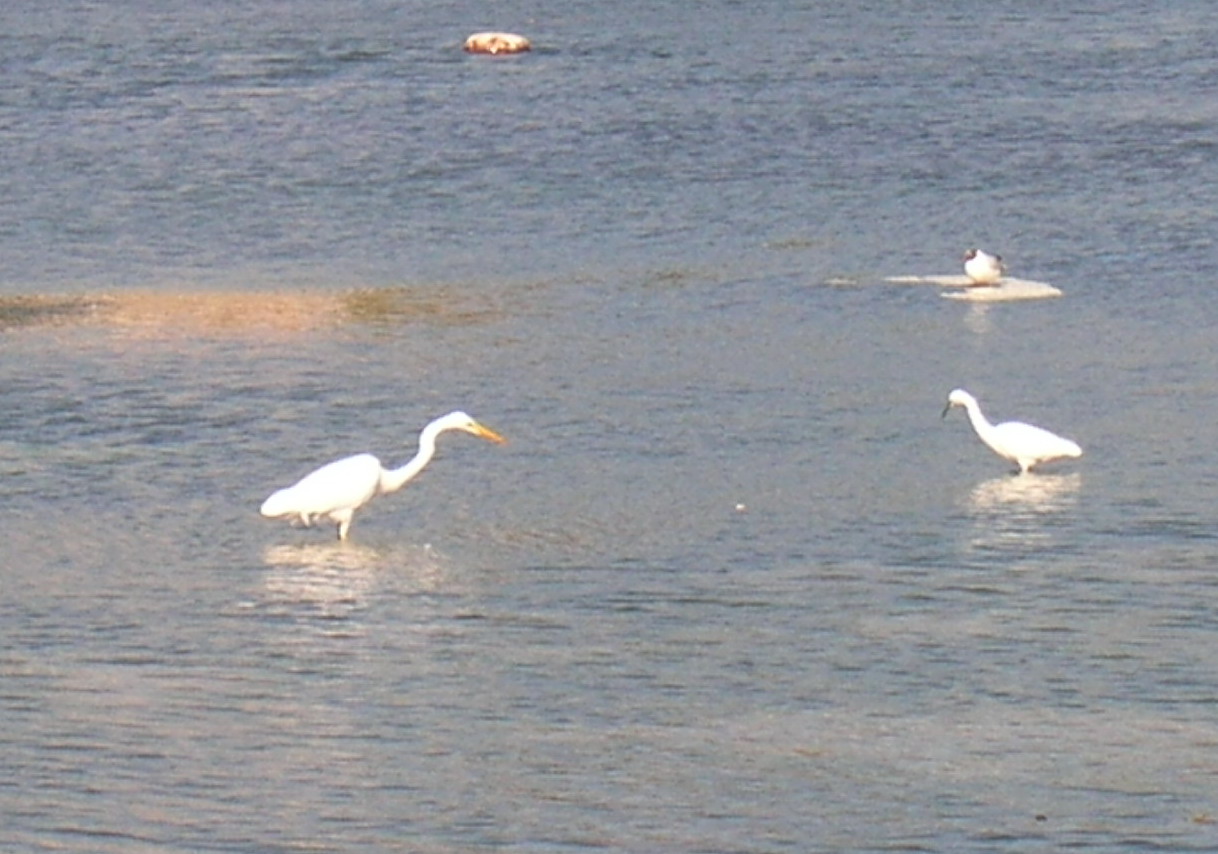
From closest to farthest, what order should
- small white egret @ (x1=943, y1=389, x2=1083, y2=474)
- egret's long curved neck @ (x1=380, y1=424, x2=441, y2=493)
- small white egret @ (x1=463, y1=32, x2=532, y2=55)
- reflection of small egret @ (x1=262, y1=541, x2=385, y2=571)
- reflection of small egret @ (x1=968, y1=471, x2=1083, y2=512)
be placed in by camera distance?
reflection of small egret @ (x1=262, y1=541, x2=385, y2=571)
egret's long curved neck @ (x1=380, y1=424, x2=441, y2=493)
reflection of small egret @ (x1=968, y1=471, x2=1083, y2=512)
small white egret @ (x1=943, y1=389, x2=1083, y2=474)
small white egret @ (x1=463, y1=32, x2=532, y2=55)

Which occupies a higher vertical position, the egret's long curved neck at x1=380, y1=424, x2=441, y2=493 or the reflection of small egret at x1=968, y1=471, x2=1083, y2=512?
the egret's long curved neck at x1=380, y1=424, x2=441, y2=493

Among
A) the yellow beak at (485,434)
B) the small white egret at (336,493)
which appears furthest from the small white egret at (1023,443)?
the small white egret at (336,493)

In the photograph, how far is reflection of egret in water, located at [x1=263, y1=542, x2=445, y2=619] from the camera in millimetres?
11977

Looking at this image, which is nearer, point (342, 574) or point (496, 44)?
point (342, 574)

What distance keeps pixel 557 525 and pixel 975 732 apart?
368 centimetres

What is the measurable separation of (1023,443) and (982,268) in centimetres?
582

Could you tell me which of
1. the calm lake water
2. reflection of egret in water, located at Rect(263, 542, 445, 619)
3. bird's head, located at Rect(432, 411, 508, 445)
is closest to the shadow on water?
the calm lake water

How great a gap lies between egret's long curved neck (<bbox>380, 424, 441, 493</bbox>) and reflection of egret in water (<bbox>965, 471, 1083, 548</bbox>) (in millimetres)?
2627

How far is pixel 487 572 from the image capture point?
490 inches

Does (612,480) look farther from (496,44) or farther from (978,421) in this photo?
(496,44)

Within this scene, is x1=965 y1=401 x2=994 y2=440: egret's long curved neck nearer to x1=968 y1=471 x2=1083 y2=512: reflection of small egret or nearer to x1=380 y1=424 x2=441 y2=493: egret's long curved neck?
x1=968 y1=471 x2=1083 y2=512: reflection of small egret

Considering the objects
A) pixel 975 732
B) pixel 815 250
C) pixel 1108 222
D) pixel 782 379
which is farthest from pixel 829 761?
pixel 1108 222

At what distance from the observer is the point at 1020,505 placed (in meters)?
13.7

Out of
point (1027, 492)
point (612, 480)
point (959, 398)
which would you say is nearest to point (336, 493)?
point (612, 480)
